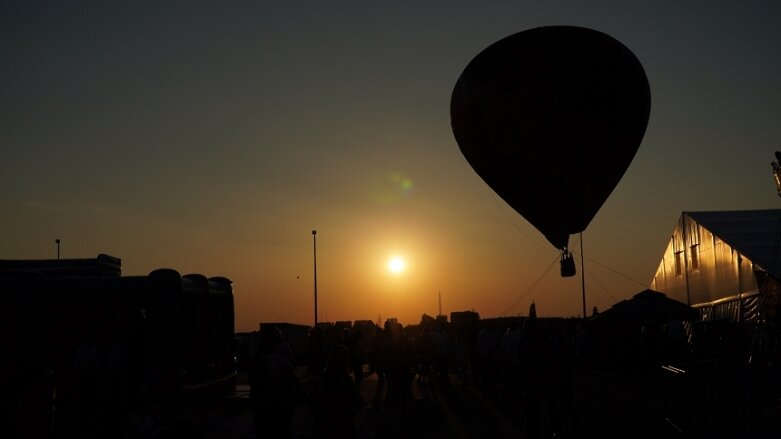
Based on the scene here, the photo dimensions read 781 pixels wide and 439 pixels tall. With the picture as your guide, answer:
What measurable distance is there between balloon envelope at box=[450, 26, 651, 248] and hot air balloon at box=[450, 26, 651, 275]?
3cm

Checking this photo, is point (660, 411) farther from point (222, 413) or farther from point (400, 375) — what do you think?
point (222, 413)

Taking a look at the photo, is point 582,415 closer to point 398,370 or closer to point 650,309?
point 398,370

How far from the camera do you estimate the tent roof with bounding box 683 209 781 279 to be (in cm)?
2902

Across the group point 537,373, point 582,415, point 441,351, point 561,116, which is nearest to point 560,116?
point 561,116

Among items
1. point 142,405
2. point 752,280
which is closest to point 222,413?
point 142,405

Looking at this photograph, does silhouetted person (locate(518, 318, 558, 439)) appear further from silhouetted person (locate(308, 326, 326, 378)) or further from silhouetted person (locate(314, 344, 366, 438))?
silhouetted person (locate(308, 326, 326, 378))

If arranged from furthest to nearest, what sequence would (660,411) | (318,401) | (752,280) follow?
(752,280)
(660,411)
(318,401)

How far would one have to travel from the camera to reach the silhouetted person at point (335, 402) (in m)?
9.48

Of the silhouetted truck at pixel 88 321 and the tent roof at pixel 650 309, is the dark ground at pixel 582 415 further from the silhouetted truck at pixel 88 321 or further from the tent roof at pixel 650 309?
the tent roof at pixel 650 309

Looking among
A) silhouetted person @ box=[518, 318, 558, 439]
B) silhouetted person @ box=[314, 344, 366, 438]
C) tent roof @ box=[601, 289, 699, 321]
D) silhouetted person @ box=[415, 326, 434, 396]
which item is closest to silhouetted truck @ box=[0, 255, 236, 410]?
silhouetted person @ box=[415, 326, 434, 396]

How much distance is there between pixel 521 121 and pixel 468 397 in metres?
7.40

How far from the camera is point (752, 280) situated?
28.8 meters

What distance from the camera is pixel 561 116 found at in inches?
893

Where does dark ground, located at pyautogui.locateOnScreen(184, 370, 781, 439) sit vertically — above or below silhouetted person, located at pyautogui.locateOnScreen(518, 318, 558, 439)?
below
